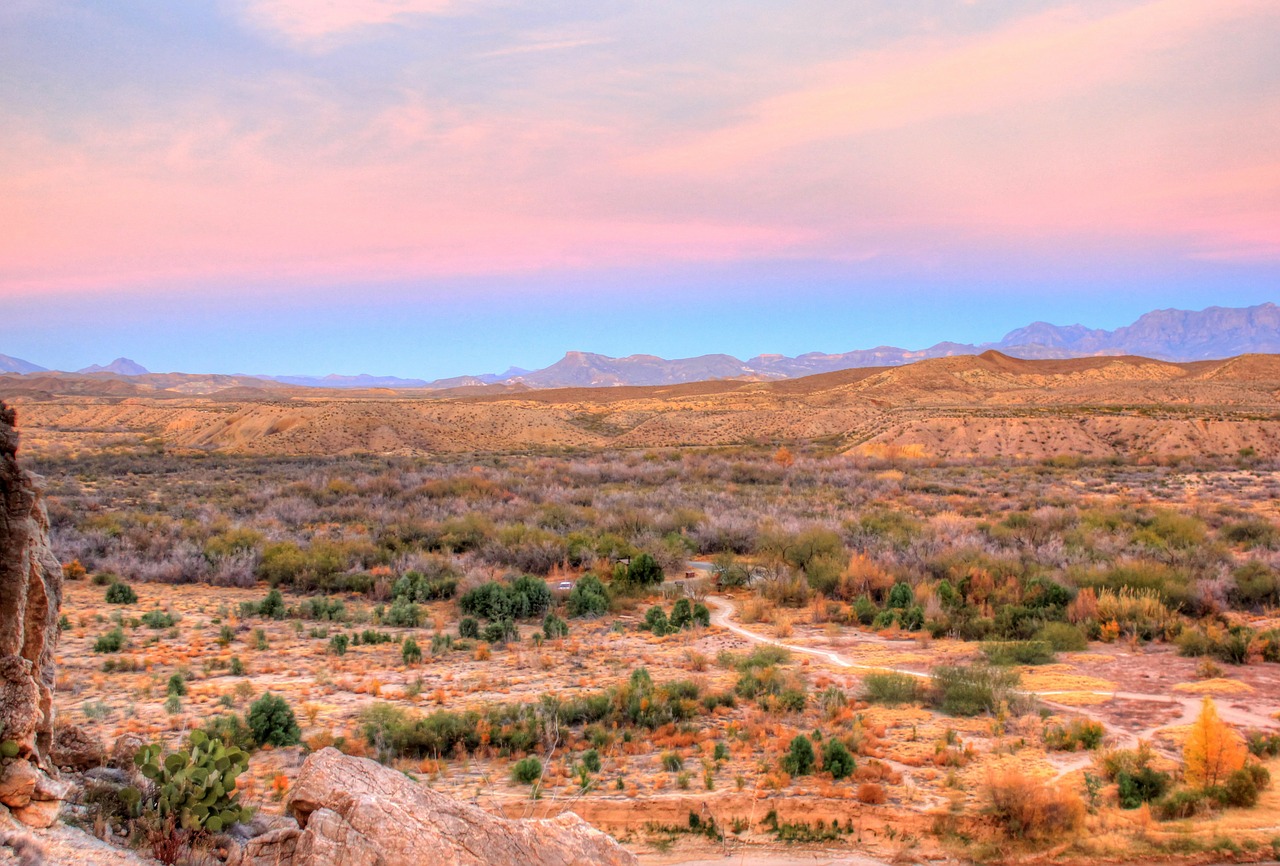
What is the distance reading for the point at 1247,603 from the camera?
Answer: 1128 centimetres

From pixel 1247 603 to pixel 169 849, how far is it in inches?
533

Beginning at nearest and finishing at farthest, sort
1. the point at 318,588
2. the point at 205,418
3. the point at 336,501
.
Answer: the point at 318,588 < the point at 336,501 < the point at 205,418

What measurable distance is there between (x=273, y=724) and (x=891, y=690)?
19.5 ft

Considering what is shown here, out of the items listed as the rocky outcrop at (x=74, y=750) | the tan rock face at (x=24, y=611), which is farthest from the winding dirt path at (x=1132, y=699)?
the tan rock face at (x=24, y=611)

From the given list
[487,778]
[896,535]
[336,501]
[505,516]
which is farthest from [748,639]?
[336,501]

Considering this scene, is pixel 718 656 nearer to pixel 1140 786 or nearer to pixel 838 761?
pixel 838 761

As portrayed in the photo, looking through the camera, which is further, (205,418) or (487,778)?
(205,418)

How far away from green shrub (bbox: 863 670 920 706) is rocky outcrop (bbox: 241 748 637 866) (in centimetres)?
468

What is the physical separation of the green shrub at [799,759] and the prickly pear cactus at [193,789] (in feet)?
13.1

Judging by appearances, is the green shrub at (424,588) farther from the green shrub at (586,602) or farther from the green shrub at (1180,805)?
the green shrub at (1180,805)

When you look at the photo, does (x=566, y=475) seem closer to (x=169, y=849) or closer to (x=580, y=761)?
(x=580, y=761)

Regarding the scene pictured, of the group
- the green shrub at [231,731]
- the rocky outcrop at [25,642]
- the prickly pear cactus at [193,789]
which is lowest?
the green shrub at [231,731]

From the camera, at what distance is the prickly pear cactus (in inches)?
152

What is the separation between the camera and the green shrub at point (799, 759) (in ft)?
20.6
